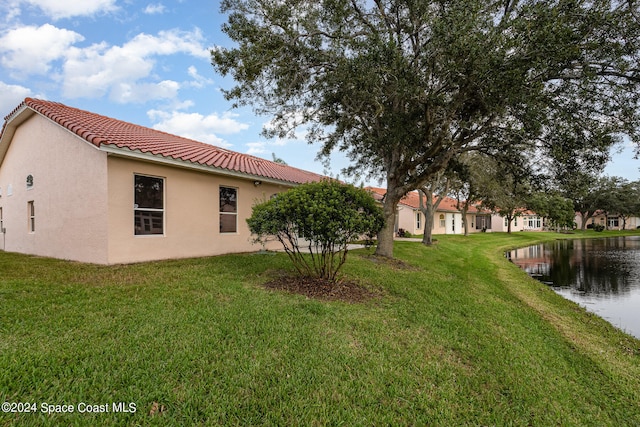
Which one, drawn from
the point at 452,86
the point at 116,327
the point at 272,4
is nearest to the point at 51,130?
the point at 272,4

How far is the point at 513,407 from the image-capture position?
10.3 feet

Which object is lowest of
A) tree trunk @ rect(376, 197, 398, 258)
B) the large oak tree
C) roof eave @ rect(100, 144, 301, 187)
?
tree trunk @ rect(376, 197, 398, 258)

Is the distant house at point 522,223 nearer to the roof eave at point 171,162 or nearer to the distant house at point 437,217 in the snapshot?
the distant house at point 437,217

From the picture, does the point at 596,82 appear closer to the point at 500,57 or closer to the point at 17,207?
the point at 500,57

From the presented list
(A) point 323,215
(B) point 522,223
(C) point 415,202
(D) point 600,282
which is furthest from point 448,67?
(B) point 522,223

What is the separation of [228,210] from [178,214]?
6.43ft

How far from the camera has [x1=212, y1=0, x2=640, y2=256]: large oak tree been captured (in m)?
6.26

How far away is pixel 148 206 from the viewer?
28.2ft

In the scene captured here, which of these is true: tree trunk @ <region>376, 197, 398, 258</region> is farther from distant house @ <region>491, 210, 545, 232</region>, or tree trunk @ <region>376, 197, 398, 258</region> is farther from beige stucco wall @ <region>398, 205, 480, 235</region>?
distant house @ <region>491, 210, 545, 232</region>

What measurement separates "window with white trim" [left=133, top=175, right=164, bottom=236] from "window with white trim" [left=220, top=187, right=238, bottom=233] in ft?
7.14

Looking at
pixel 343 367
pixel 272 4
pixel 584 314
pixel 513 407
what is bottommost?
pixel 584 314

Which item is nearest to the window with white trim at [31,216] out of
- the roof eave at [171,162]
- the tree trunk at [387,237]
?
the roof eave at [171,162]

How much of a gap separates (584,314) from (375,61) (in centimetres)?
802

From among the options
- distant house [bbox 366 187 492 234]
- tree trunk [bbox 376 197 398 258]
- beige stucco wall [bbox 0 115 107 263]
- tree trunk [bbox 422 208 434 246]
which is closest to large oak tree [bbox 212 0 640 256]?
tree trunk [bbox 376 197 398 258]
